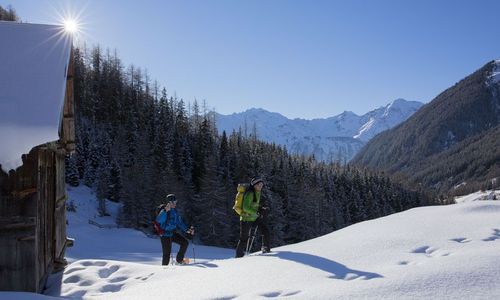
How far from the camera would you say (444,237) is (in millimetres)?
8180

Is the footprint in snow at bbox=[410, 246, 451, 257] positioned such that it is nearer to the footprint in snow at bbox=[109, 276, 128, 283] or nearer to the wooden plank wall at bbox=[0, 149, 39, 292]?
the footprint in snow at bbox=[109, 276, 128, 283]

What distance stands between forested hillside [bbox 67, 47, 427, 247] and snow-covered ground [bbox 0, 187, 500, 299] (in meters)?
41.1

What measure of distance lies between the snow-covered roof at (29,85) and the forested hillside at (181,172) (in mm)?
41314

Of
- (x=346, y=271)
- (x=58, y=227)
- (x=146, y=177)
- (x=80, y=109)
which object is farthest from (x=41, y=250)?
(x=80, y=109)

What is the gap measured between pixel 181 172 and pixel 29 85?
6029 centimetres

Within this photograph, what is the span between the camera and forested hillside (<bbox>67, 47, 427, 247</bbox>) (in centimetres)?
5226

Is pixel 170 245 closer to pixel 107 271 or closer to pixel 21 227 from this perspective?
pixel 107 271

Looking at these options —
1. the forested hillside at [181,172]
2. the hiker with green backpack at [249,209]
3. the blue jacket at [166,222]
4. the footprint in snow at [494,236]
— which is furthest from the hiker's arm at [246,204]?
the forested hillside at [181,172]

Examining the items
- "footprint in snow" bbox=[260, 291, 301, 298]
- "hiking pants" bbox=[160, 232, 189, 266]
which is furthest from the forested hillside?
"footprint in snow" bbox=[260, 291, 301, 298]

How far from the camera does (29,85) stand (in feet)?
27.7

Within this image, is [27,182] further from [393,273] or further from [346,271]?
[393,273]

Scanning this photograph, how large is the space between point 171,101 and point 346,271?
90.0m

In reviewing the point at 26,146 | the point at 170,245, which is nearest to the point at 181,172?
the point at 170,245

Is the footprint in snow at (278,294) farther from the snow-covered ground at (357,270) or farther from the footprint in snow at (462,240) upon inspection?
the footprint in snow at (462,240)
